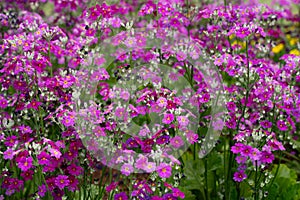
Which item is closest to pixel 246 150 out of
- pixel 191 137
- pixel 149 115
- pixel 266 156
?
pixel 266 156

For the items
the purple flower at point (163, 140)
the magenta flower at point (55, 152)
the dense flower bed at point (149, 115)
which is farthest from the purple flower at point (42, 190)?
the purple flower at point (163, 140)

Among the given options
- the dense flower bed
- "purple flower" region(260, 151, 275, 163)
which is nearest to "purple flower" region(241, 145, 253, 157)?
the dense flower bed

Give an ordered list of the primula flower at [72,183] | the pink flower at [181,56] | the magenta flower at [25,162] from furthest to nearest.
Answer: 1. the pink flower at [181,56]
2. the primula flower at [72,183]
3. the magenta flower at [25,162]

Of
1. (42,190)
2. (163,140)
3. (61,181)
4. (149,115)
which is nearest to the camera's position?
(163,140)

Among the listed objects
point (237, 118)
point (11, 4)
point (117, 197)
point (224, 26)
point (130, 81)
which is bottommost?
point (117, 197)

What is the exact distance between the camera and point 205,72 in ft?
15.5

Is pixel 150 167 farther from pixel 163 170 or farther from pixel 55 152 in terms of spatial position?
pixel 55 152

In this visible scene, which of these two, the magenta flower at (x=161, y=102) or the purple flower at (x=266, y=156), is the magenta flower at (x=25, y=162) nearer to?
the magenta flower at (x=161, y=102)

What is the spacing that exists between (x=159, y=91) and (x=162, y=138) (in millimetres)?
400

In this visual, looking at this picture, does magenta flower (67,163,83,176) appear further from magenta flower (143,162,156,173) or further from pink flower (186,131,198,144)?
pink flower (186,131,198,144)

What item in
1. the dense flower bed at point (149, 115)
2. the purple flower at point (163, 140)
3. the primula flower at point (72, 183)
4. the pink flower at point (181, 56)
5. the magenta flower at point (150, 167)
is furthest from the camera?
the pink flower at point (181, 56)

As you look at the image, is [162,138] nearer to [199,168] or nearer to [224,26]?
[199,168]

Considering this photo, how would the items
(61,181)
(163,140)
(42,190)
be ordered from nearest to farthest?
1. (163,140)
2. (61,181)
3. (42,190)

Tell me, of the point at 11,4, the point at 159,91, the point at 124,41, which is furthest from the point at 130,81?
the point at 11,4
